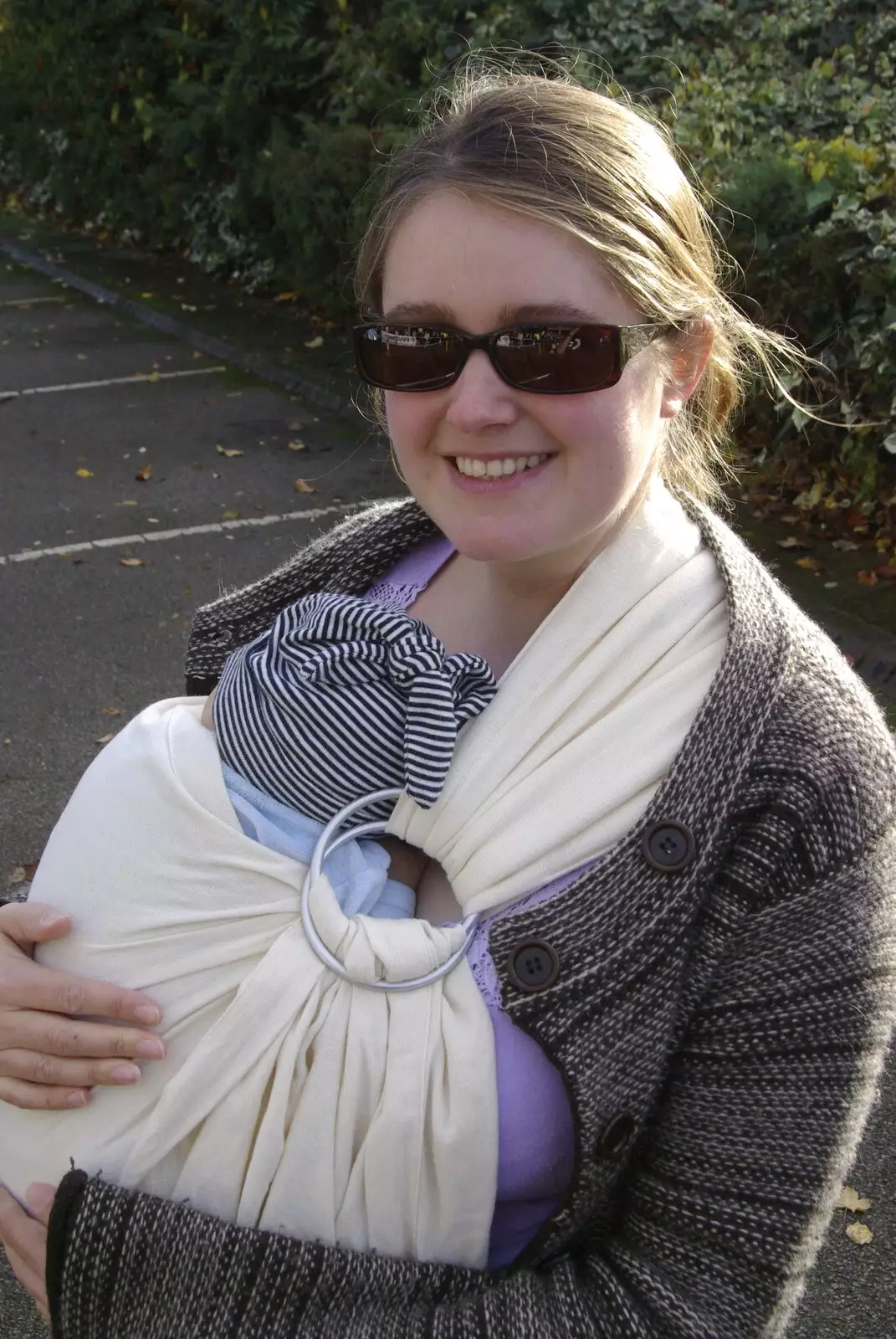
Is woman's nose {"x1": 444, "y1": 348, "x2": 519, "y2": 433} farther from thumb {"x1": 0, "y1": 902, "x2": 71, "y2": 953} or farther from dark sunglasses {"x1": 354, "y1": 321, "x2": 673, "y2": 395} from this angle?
thumb {"x1": 0, "y1": 902, "x2": 71, "y2": 953}

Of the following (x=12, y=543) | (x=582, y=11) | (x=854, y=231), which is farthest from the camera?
(x=582, y=11)

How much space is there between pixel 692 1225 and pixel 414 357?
3.11ft

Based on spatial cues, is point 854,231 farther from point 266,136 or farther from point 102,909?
point 266,136

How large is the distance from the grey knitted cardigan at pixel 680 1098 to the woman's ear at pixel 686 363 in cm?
41

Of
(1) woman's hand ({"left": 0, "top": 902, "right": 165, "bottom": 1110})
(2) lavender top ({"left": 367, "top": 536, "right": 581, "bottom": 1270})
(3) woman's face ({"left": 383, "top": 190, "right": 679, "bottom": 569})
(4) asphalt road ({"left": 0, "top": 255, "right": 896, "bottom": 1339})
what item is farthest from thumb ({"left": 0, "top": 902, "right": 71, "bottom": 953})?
(4) asphalt road ({"left": 0, "top": 255, "right": 896, "bottom": 1339})

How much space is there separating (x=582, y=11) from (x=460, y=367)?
7.33 m

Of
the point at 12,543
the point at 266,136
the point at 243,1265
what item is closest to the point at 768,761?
the point at 243,1265

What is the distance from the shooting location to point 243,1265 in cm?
135

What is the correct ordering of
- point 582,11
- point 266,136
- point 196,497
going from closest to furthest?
point 196,497 → point 582,11 → point 266,136

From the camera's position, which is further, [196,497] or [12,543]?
[196,497]

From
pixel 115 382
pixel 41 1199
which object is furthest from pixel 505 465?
pixel 115 382

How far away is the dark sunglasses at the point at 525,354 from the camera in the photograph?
1442mm

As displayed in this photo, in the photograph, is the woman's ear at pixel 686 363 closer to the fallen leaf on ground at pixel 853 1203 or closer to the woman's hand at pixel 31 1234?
the woman's hand at pixel 31 1234

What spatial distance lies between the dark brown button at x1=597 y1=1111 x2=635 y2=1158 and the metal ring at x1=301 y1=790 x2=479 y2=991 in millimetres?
220
